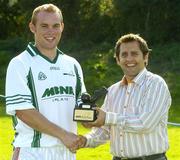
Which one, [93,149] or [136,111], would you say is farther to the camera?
[93,149]

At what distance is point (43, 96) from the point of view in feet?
15.6

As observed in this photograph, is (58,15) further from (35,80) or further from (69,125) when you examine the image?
(69,125)

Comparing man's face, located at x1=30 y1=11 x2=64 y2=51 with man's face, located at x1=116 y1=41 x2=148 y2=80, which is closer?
man's face, located at x1=30 y1=11 x2=64 y2=51

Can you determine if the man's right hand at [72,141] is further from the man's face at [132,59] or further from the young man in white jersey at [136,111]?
the man's face at [132,59]

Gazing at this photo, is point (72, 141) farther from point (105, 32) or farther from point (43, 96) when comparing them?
point (105, 32)

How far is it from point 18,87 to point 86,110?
1.79 ft

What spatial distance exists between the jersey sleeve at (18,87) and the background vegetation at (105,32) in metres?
14.1

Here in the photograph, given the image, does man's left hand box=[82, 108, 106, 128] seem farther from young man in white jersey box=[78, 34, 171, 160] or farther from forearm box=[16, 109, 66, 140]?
forearm box=[16, 109, 66, 140]

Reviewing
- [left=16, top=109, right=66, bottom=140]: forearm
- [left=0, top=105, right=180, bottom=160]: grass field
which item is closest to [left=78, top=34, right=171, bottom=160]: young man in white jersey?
[left=16, top=109, right=66, bottom=140]: forearm

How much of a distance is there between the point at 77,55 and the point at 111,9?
2.77 metres

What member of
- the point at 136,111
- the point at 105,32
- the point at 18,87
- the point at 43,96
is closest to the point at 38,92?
the point at 43,96

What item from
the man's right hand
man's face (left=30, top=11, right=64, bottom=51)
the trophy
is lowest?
the man's right hand

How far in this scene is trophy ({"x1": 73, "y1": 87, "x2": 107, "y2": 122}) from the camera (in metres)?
4.80

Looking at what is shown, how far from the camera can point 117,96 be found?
5383 mm
